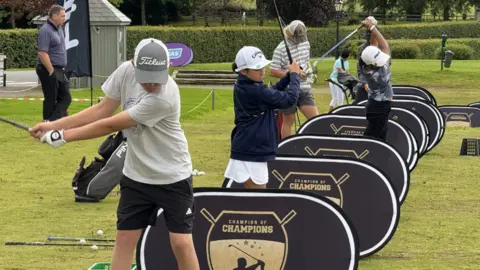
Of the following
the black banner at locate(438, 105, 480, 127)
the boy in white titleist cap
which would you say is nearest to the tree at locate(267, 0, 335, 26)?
the black banner at locate(438, 105, 480, 127)

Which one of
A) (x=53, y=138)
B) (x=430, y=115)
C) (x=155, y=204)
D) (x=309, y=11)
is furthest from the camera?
(x=309, y=11)

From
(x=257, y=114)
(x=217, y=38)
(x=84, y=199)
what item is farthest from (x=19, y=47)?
(x=257, y=114)

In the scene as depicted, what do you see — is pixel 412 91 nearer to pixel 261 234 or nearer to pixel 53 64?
pixel 53 64

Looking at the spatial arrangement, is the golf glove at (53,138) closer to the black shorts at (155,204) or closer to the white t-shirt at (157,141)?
the white t-shirt at (157,141)

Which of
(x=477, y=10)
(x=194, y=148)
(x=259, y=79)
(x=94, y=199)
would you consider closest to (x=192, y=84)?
(x=194, y=148)

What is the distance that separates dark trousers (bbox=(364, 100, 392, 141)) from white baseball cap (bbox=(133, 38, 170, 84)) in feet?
22.7

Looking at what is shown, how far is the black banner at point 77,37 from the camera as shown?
19688 mm

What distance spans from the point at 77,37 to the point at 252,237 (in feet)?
44.0

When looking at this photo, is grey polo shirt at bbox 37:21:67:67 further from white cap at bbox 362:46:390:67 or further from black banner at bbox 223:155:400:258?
black banner at bbox 223:155:400:258

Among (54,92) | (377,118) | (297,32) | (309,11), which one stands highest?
(297,32)

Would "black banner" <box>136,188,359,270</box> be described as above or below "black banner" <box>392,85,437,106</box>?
above

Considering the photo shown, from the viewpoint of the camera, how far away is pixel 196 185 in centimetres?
1364

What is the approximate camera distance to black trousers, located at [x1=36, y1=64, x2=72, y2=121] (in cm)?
1784

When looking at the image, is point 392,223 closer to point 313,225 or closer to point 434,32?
point 313,225
